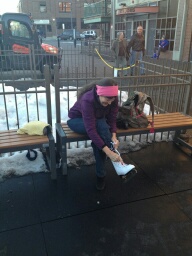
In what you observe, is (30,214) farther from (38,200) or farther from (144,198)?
(144,198)

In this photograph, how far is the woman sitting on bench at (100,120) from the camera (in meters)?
2.92

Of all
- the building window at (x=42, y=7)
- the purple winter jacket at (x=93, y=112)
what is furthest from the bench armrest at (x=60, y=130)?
the building window at (x=42, y=7)

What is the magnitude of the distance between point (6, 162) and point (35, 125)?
74 cm

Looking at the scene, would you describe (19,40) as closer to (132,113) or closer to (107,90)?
(132,113)

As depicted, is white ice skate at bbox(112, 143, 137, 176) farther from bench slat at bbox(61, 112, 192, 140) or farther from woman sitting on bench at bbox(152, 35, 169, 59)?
woman sitting on bench at bbox(152, 35, 169, 59)

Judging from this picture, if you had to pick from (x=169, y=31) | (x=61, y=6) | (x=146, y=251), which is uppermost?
(x=61, y=6)

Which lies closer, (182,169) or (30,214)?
(30,214)

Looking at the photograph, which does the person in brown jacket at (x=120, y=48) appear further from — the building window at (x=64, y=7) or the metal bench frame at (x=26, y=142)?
the building window at (x=64, y=7)

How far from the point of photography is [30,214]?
9.33 feet

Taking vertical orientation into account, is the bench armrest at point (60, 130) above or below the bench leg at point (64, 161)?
above

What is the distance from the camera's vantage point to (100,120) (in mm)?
3203

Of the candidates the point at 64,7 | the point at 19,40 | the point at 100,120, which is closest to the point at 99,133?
the point at 100,120

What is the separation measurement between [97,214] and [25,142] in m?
1.21

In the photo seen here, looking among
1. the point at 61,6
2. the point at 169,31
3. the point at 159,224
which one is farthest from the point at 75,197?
the point at 61,6
